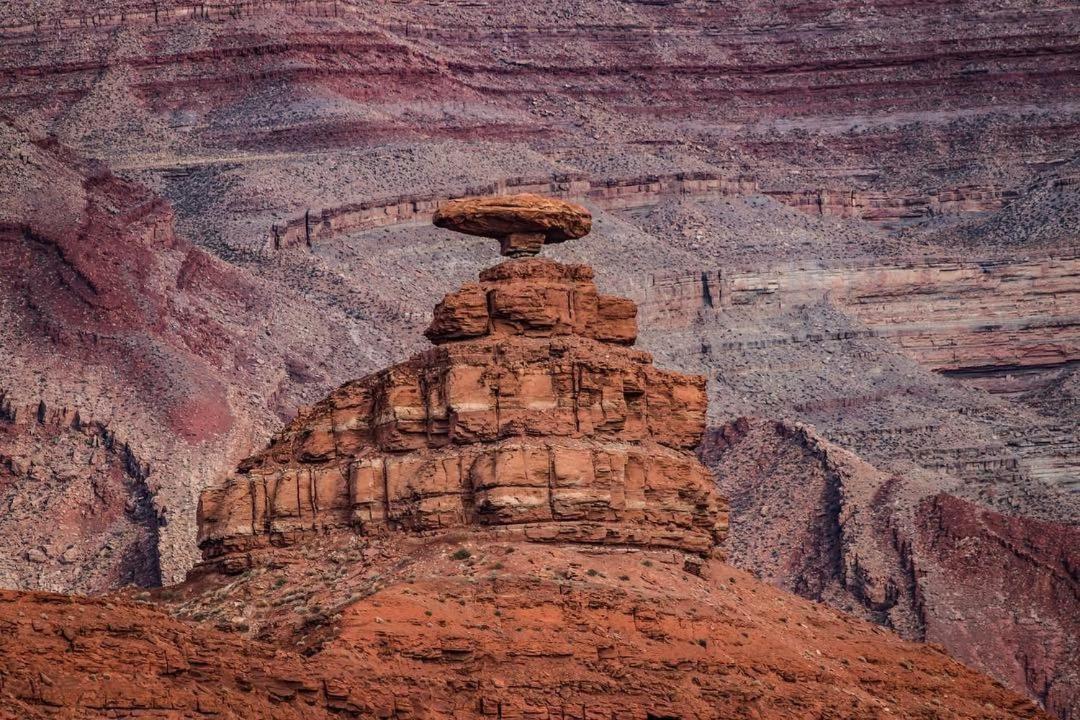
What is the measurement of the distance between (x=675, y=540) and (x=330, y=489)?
5.97 meters

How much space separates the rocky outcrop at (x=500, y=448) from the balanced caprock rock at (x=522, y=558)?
4 centimetres

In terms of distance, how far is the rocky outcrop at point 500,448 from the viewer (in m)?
64.4

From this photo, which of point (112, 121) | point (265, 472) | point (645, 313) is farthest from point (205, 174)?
point (265, 472)

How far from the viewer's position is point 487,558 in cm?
6253

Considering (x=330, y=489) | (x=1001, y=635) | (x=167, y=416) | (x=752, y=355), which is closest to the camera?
(x=330, y=489)

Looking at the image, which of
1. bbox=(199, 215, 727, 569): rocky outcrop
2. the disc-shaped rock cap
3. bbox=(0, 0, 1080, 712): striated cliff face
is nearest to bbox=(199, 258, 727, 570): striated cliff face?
bbox=(199, 215, 727, 569): rocky outcrop

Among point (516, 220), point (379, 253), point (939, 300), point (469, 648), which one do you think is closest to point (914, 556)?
point (939, 300)

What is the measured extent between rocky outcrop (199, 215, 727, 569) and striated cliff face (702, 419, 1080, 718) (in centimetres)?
4815

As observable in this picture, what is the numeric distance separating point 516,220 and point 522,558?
1012 cm

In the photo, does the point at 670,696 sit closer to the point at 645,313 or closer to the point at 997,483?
the point at 997,483

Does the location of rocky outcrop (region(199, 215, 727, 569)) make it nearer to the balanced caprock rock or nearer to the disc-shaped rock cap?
the balanced caprock rock

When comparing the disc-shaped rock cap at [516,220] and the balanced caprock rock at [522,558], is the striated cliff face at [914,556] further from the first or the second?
the balanced caprock rock at [522,558]

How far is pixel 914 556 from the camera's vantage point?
124 metres

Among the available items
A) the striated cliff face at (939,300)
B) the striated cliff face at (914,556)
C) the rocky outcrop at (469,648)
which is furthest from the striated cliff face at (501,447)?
the striated cliff face at (939,300)
